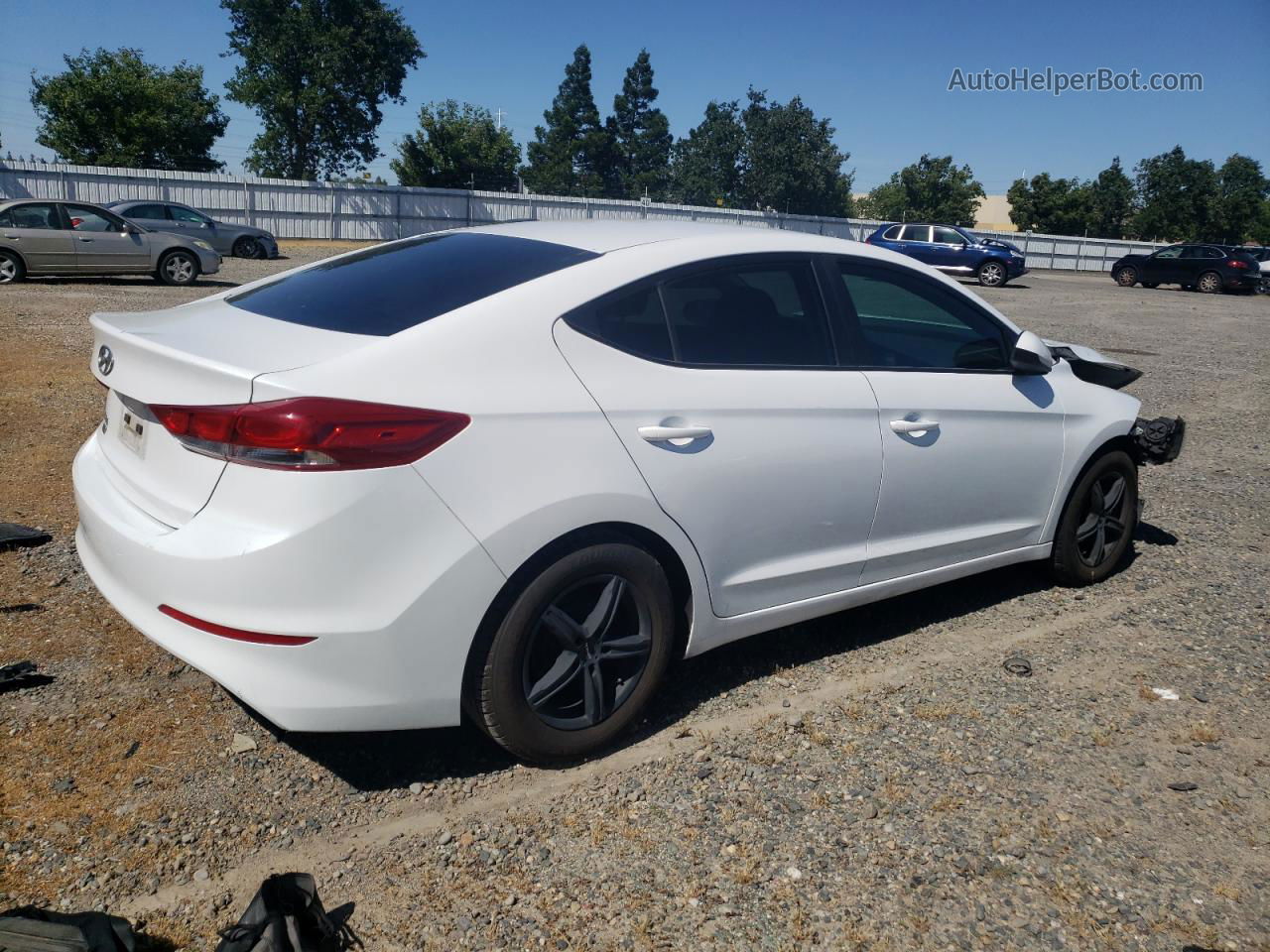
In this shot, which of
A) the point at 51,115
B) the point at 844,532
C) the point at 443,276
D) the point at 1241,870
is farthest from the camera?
the point at 51,115

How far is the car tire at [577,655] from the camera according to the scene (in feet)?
9.75

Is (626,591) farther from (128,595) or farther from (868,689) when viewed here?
(128,595)

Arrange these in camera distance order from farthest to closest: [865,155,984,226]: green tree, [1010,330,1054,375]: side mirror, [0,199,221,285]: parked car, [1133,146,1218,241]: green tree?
[865,155,984,226]: green tree < [1133,146,1218,241]: green tree < [0,199,221,285]: parked car < [1010,330,1054,375]: side mirror

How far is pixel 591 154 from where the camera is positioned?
95625mm

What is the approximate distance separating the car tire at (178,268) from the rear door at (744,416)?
650 inches

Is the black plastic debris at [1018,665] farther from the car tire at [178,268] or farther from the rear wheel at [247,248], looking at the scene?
the rear wheel at [247,248]

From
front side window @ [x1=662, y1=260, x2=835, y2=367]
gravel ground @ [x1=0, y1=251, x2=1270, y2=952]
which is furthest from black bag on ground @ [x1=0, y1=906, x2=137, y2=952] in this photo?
front side window @ [x1=662, y1=260, x2=835, y2=367]

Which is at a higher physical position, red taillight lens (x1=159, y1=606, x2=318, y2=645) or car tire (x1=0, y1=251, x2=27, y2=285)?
car tire (x1=0, y1=251, x2=27, y2=285)

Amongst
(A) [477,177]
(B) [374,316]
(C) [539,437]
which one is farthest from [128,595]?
(A) [477,177]

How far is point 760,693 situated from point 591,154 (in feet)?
318

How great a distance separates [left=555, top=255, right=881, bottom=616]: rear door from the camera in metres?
3.21

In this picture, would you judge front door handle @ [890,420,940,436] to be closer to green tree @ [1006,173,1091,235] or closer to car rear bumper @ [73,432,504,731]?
car rear bumper @ [73,432,504,731]

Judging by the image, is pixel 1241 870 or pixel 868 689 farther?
pixel 868 689

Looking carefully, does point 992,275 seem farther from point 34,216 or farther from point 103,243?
point 34,216
